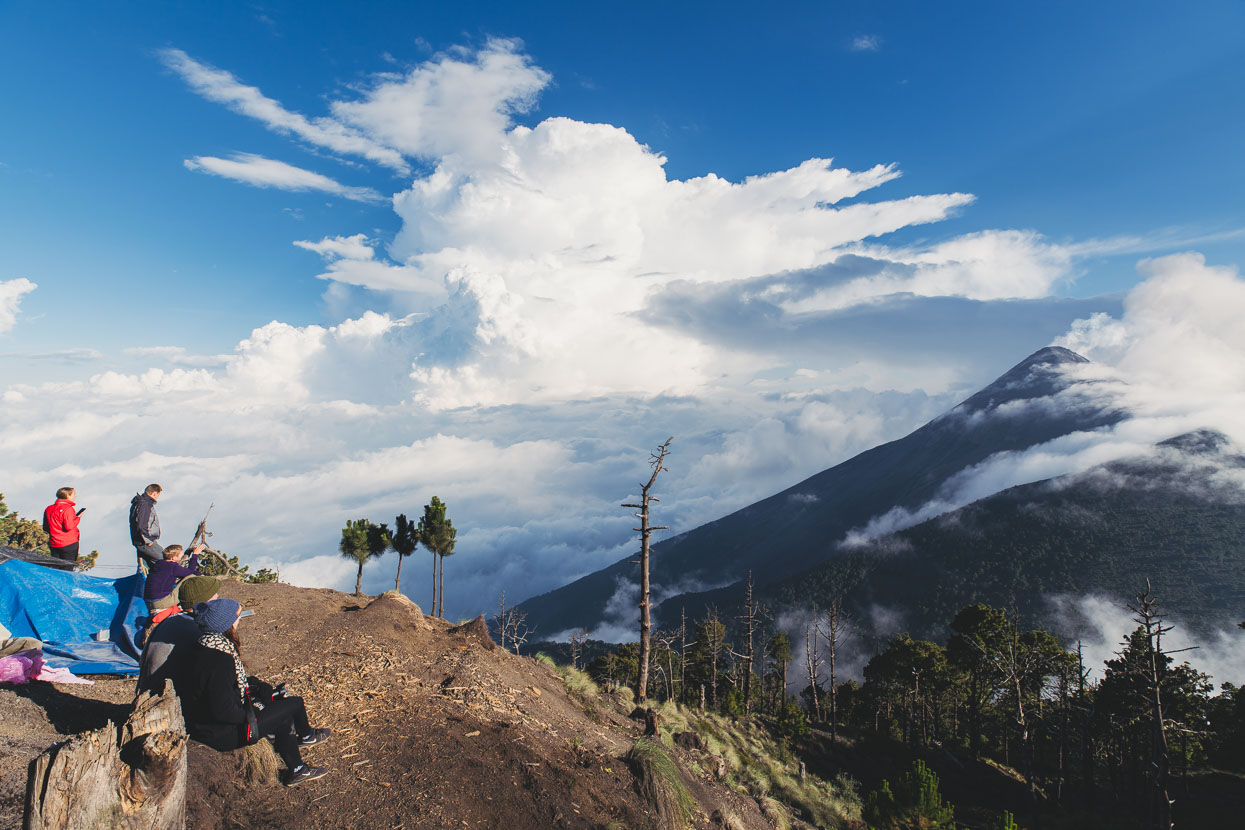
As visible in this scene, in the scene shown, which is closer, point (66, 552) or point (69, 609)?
point (69, 609)

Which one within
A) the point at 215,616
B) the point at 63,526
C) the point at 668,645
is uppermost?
the point at 63,526

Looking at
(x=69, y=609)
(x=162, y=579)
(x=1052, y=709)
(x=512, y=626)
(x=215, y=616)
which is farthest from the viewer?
(x=1052, y=709)

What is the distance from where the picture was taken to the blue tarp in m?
11.4

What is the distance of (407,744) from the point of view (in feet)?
28.2

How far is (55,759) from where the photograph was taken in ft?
14.5

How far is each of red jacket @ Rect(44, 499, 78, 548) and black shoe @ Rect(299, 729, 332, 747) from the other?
9752 mm

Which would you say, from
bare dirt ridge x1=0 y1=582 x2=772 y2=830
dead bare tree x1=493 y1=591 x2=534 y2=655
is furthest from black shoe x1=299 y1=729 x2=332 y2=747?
dead bare tree x1=493 y1=591 x2=534 y2=655

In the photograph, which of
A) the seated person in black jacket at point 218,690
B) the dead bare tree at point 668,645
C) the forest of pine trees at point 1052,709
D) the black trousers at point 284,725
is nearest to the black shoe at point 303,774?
the black trousers at point 284,725

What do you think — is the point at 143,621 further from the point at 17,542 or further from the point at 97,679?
the point at 17,542

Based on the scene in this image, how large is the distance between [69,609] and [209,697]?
871 centimetres

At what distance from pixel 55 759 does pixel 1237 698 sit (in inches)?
2656

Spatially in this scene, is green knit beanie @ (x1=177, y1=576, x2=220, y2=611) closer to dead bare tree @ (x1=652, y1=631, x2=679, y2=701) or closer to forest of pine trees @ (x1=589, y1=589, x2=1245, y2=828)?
dead bare tree @ (x1=652, y1=631, x2=679, y2=701)

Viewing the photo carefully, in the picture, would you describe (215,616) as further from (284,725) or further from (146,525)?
(146,525)

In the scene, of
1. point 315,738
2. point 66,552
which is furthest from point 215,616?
point 66,552
